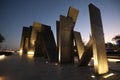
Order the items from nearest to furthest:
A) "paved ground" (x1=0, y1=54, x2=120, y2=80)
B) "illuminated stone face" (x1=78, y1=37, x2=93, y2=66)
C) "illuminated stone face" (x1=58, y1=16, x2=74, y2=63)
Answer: "paved ground" (x1=0, y1=54, x2=120, y2=80)
"illuminated stone face" (x1=78, y1=37, x2=93, y2=66)
"illuminated stone face" (x1=58, y1=16, x2=74, y2=63)

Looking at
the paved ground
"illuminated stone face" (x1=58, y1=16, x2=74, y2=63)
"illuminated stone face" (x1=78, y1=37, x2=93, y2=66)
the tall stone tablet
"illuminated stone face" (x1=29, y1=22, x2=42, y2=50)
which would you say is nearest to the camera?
the paved ground

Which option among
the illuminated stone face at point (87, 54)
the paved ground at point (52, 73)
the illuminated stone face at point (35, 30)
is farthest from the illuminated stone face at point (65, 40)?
the illuminated stone face at point (35, 30)

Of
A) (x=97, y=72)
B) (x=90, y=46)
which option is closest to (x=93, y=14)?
(x=90, y=46)

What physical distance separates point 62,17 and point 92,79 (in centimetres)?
693

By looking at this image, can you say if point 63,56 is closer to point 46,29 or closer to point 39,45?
point 46,29

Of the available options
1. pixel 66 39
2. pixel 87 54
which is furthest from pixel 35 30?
pixel 87 54

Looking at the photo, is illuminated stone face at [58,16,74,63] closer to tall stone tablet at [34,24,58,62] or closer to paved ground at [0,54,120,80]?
tall stone tablet at [34,24,58,62]

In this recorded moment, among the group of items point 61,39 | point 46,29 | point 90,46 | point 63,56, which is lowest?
point 63,56

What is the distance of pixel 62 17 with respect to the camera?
33.3 ft

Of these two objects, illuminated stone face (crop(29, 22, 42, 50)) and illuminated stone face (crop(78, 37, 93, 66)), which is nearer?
illuminated stone face (crop(78, 37, 93, 66))

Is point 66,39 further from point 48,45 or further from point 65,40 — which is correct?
point 48,45

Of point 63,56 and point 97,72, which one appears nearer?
point 97,72

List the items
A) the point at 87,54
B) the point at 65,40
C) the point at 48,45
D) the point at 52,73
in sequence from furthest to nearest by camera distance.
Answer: the point at 48,45
the point at 65,40
the point at 87,54
the point at 52,73

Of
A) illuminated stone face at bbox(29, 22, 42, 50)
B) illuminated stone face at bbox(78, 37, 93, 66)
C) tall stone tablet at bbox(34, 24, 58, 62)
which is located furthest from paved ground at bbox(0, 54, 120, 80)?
illuminated stone face at bbox(29, 22, 42, 50)
